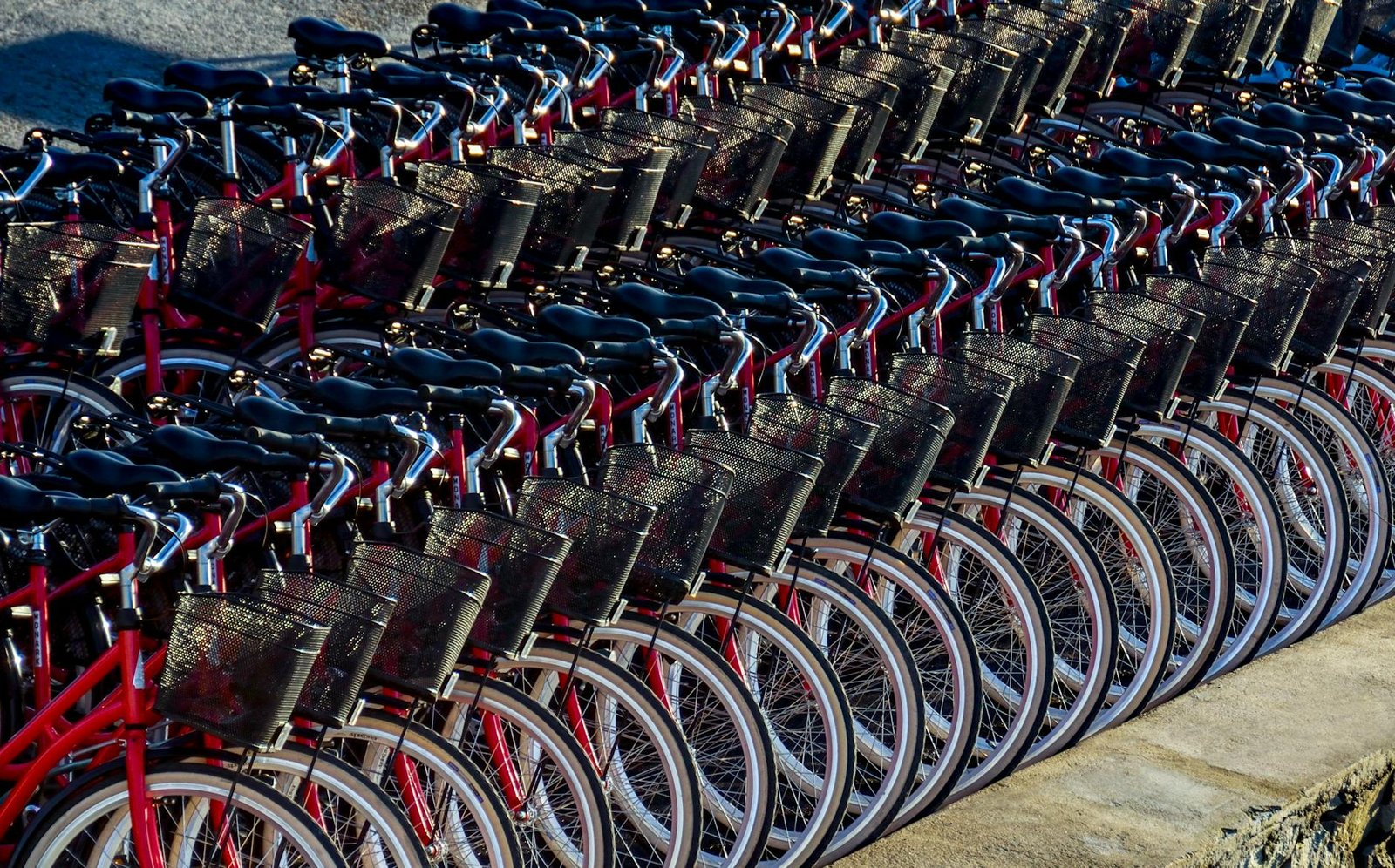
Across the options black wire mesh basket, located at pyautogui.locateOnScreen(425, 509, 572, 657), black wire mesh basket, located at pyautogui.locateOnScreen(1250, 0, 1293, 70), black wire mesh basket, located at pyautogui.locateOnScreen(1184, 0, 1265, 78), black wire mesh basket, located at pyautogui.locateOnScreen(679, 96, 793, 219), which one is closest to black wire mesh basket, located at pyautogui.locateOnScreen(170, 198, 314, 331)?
black wire mesh basket, located at pyautogui.locateOnScreen(679, 96, 793, 219)

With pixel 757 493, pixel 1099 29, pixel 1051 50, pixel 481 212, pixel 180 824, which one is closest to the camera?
pixel 180 824

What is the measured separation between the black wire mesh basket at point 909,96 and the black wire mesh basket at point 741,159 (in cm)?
84

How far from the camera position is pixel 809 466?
188 inches

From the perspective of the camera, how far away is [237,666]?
3.82 metres

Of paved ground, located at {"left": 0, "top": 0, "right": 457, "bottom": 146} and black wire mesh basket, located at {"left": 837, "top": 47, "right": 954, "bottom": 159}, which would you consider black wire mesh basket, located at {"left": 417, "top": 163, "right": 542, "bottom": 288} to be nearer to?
black wire mesh basket, located at {"left": 837, "top": 47, "right": 954, "bottom": 159}

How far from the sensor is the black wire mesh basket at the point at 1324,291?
20.5 feet

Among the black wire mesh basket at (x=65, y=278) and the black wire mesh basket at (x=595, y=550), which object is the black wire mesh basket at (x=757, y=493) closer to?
the black wire mesh basket at (x=595, y=550)

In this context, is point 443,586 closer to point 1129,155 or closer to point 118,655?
point 118,655

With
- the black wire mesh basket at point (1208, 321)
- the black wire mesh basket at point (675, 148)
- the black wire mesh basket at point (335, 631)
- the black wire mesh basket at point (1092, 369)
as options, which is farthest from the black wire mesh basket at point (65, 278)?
the black wire mesh basket at point (1208, 321)

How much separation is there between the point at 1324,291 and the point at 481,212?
96.8 inches

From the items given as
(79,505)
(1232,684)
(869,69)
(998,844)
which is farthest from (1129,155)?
(79,505)

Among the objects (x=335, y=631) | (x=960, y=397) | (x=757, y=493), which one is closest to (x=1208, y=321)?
(x=960, y=397)

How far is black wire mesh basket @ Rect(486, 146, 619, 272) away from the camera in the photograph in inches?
258

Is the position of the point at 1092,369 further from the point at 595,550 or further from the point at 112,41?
the point at 112,41
